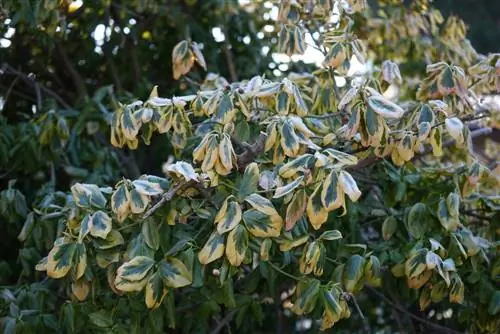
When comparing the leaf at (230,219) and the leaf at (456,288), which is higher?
the leaf at (230,219)

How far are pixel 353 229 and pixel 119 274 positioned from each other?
2.90 feet

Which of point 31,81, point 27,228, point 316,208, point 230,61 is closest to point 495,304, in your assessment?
point 316,208

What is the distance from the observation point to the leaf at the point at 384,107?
6.44ft

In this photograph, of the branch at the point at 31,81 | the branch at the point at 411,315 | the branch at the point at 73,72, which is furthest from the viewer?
the branch at the point at 73,72

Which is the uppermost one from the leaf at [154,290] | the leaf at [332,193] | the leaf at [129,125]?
the leaf at [332,193]

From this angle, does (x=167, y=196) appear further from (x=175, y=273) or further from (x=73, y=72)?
(x=73, y=72)

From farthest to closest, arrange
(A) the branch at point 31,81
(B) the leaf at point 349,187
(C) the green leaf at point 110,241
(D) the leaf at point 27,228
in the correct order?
(A) the branch at point 31,81 → (D) the leaf at point 27,228 → (C) the green leaf at point 110,241 → (B) the leaf at point 349,187

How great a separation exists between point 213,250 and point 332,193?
31cm

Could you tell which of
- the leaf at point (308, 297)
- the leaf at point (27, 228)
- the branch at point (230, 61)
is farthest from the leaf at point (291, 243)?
the branch at point (230, 61)

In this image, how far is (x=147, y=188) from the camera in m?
1.97

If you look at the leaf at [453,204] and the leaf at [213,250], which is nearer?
the leaf at [213,250]

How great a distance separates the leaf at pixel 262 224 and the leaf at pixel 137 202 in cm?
25

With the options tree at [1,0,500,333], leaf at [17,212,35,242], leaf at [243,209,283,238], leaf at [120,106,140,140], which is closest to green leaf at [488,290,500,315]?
tree at [1,0,500,333]

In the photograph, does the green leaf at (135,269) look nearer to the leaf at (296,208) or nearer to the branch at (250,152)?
the leaf at (296,208)
